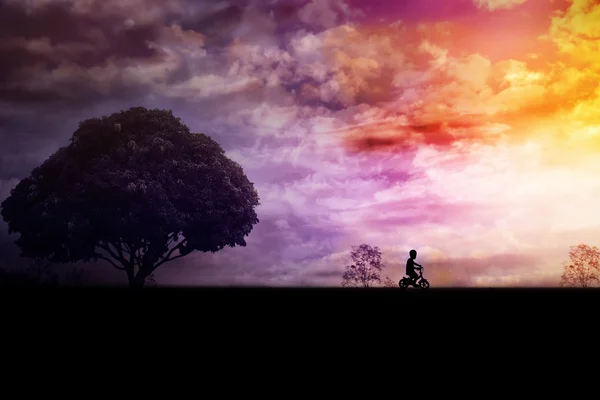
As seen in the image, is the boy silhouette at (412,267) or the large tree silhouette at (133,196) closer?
the boy silhouette at (412,267)

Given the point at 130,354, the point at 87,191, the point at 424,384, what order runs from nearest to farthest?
the point at 424,384 → the point at 130,354 → the point at 87,191


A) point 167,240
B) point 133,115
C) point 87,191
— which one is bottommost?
point 167,240

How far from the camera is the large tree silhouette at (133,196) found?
1346 inches

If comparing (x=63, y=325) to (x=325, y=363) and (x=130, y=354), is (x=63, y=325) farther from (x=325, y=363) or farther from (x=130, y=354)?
(x=325, y=363)

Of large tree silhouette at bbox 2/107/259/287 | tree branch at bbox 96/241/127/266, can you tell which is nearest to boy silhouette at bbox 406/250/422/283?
large tree silhouette at bbox 2/107/259/287

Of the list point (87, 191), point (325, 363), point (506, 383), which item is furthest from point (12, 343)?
point (87, 191)

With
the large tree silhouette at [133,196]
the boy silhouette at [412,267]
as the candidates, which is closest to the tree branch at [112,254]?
the large tree silhouette at [133,196]

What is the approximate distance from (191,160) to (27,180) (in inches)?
504

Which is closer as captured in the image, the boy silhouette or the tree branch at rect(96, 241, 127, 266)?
the boy silhouette

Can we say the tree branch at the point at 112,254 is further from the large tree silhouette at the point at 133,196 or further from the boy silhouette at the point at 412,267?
the boy silhouette at the point at 412,267

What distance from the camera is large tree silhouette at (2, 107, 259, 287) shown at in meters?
34.2

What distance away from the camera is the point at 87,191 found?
34.2m

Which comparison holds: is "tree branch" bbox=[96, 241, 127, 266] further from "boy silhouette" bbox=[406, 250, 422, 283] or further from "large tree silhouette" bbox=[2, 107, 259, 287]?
"boy silhouette" bbox=[406, 250, 422, 283]

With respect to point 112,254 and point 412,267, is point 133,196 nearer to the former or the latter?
point 112,254
